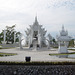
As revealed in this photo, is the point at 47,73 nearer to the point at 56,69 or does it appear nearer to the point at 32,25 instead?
the point at 56,69

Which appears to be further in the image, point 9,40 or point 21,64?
point 9,40

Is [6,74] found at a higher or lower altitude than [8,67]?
lower

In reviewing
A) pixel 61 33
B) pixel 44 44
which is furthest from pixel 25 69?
pixel 44 44

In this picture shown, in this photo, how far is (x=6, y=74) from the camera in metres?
10.0

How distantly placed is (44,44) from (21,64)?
3323 centimetres

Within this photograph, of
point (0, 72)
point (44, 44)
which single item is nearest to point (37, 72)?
point (0, 72)

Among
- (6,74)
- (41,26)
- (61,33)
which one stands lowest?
(6,74)

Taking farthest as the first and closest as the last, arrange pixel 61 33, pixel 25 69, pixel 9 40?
pixel 9 40 < pixel 61 33 < pixel 25 69

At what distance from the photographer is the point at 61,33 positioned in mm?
23062

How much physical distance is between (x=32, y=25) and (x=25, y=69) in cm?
3517

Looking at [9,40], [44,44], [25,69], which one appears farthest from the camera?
[9,40]

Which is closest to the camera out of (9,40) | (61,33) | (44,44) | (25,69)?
(25,69)

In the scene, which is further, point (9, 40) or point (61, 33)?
point (9, 40)

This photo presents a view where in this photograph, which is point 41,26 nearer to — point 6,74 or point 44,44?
point 44,44
